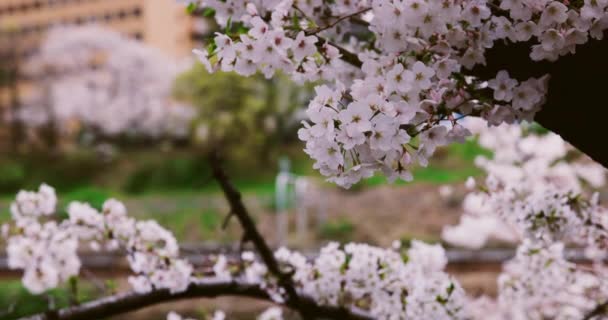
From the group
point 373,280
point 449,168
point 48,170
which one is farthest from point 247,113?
point 373,280

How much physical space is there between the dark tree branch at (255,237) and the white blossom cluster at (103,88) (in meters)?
25.2

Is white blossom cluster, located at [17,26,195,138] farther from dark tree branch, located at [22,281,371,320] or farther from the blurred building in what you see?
dark tree branch, located at [22,281,371,320]

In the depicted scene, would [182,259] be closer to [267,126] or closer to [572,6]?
[572,6]

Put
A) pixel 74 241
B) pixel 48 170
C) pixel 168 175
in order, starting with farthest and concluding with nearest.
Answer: pixel 48 170
pixel 168 175
pixel 74 241

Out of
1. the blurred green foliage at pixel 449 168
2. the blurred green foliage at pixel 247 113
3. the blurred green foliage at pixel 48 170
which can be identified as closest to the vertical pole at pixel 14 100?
the blurred green foliage at pixel 48 170

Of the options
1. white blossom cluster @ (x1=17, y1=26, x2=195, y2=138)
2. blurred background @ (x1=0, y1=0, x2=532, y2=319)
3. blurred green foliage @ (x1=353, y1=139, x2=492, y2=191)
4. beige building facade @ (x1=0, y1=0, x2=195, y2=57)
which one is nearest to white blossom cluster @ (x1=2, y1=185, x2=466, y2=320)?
blurred background @ (x1=0, y1=0, x2=532, y2=319)

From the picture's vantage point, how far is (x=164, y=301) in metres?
2.61

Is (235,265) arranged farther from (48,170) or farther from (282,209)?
(48,170)

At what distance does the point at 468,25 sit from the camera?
1.42 meters

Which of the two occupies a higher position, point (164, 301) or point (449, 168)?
point (449, 168)

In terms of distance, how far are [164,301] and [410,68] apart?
1.58 meters

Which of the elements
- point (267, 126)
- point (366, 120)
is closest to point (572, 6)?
point (366, 120)

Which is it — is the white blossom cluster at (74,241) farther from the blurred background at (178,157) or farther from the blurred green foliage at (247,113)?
the blurred green foliage at (247,113)

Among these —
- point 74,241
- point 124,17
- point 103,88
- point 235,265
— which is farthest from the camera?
point 124,17
